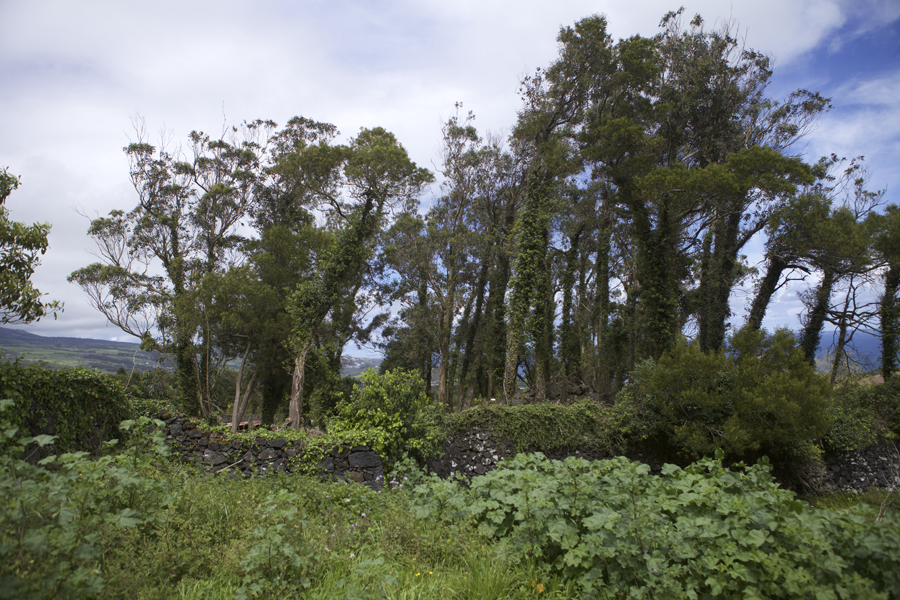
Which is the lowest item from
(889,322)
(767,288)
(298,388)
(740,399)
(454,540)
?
(298,388)

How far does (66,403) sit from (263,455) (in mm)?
2481

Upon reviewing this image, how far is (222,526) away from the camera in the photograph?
3176 millimetres

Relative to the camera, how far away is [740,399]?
8.16 meters

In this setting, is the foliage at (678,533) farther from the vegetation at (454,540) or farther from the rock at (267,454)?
the rock at (267,454)

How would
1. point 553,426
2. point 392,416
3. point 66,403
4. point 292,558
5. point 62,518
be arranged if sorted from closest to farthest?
point 62,518 → point 292,558 → point 66,403 → point 392,416 → point 553,426

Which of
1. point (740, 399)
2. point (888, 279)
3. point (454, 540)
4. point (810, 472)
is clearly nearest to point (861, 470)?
point (810, 472)

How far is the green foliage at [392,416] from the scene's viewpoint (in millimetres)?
7012

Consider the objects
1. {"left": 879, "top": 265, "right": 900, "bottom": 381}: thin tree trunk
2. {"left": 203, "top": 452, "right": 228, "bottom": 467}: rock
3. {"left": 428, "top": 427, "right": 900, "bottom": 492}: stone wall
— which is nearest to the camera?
{"left": 203, "top": 452, "right": 228, "bottom": 467}: rock

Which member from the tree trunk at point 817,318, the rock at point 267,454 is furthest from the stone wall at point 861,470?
the rock at point 267,454

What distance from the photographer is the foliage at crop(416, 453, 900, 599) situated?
2.15 metres

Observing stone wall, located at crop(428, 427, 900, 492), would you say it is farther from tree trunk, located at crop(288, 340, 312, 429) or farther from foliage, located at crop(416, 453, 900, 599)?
tree trunk, located at crop(288, 340, 312, 429)

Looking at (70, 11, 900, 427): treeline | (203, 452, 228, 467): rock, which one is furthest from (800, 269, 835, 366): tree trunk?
(203, 452, 228, 467): rock

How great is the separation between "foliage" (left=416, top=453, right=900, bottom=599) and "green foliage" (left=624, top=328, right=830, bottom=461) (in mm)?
5624

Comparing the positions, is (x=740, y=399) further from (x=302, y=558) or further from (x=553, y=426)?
(x=302, y=558)
